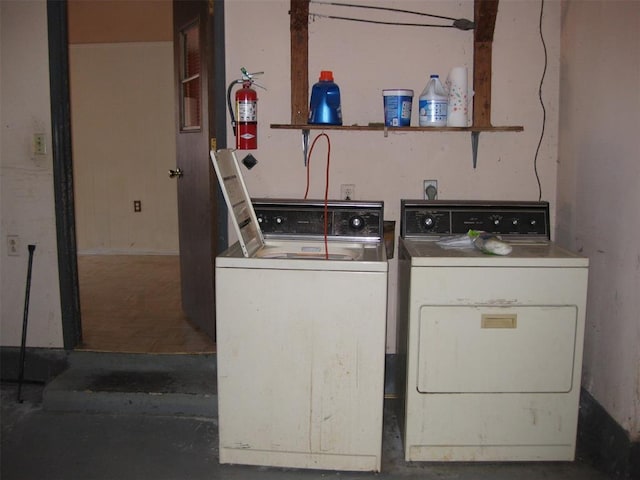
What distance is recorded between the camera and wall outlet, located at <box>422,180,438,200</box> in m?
2.64

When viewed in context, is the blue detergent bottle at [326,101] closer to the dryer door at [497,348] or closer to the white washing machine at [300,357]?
the white washing machine at [300,357]

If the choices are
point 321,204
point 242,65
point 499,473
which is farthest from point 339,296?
point 242,65

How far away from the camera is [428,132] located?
2.65 metres

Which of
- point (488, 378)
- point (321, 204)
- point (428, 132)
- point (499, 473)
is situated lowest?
point (499, 473)

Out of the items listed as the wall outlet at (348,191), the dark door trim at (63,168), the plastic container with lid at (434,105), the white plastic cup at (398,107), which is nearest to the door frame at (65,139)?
the dark door trim at (63,168)

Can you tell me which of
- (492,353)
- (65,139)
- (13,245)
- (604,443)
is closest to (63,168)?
(65,139)

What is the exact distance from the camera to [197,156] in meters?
2.98

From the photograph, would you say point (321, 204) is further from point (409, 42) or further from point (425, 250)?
point (409, 42)

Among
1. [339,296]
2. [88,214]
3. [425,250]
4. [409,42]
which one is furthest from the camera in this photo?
[88,214]

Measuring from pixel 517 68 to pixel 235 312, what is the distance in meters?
1.74

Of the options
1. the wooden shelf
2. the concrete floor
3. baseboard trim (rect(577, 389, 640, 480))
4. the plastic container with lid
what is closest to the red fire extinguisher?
the wooden shelf

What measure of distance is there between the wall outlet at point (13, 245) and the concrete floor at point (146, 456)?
769mm

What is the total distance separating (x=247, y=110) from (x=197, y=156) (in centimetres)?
57

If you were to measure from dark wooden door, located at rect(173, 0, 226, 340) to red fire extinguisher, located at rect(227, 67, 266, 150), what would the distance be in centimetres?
18
